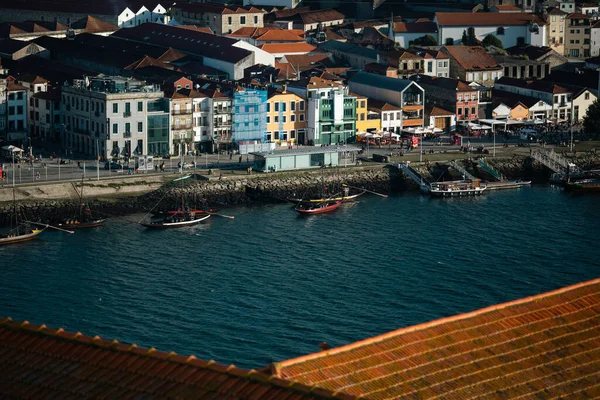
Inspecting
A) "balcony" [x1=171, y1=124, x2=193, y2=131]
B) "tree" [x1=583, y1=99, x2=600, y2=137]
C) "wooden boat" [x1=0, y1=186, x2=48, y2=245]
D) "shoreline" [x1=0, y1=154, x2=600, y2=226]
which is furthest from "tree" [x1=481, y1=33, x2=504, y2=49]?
"wooden boat" [x1=0, y1=186, x2=48, y2=245]

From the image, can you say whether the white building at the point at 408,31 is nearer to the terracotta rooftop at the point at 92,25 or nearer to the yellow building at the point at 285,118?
the terracotta rooftop at the point at 92,25

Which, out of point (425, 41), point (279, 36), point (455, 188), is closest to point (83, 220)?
point (455, 188)

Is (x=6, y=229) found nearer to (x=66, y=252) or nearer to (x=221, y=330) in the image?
(x=66, y=252)

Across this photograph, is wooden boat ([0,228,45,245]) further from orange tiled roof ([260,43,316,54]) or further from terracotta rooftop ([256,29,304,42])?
terracotta rooftop ([256,29,304,42])

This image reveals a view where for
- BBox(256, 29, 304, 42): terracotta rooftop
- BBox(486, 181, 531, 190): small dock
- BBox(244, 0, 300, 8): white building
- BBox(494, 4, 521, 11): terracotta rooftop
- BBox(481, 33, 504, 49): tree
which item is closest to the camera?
BBox(486, 181, 531, 190): small dock

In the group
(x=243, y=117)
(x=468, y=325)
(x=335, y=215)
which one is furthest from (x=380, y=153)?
(x=468, y=325)

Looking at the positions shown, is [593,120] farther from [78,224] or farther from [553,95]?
[78,224]
